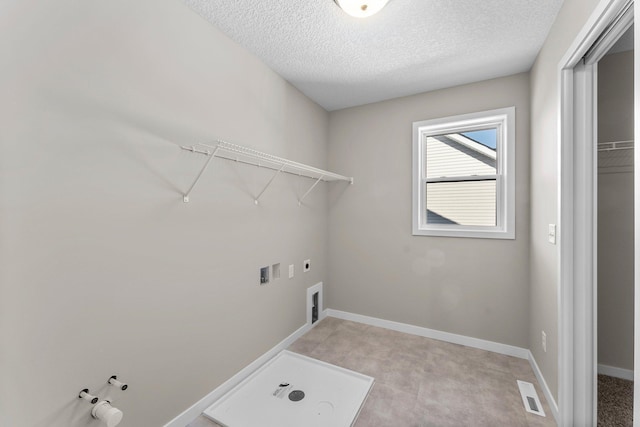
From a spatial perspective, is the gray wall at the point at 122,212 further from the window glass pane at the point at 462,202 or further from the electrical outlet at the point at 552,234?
the electrical outlet at the point at 552,234

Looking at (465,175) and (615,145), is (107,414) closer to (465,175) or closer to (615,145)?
(465,175)

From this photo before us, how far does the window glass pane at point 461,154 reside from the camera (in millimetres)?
2473

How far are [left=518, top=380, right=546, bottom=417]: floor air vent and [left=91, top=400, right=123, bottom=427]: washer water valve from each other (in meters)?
2.26

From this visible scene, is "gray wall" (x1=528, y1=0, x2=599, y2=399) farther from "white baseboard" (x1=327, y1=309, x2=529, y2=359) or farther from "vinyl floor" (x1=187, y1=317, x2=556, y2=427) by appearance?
"vinyl floor" (x1=187, y1=317, x2=556, y2=427)

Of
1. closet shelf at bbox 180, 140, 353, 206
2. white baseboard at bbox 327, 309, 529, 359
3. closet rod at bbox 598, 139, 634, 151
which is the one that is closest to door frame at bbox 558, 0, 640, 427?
closet rod at bbox 598, 139, 634, 151

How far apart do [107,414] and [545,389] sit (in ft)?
8.26

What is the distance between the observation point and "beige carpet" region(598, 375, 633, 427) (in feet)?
5.02

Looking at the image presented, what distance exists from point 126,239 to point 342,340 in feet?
6.65

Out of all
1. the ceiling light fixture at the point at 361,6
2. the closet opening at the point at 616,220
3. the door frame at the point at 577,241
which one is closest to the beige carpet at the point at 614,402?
the closet opening at the point at 616,220

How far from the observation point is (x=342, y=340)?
2529mm

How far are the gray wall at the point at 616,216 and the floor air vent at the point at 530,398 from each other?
24.8 inches

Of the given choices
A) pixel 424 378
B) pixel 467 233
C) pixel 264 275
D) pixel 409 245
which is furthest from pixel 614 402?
pixel 264 275

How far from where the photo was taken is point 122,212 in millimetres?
1267

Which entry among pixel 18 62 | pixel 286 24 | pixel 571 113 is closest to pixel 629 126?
pixel 571 113
